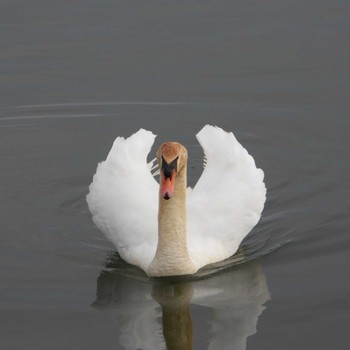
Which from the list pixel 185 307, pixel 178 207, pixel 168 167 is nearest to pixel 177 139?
pixel 178 207

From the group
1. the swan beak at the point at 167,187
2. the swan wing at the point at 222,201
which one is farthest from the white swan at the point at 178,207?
the swan beak at the point at 167,187

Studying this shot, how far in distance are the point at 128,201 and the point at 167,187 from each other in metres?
1.21

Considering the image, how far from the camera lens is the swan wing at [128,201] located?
10.5 m

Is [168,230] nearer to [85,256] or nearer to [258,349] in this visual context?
[85,256]

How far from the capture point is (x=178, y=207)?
1018 cm

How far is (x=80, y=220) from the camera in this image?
11.5 metres

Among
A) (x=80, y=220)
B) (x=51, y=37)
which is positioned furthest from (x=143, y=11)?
(x=80, y=220)

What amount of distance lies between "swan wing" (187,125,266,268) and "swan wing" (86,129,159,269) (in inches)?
14.2

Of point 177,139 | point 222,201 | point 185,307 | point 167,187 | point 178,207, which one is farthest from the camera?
point 177,139

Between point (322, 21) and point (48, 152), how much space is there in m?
4.59

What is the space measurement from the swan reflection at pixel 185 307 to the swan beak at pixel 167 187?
91 centimetres

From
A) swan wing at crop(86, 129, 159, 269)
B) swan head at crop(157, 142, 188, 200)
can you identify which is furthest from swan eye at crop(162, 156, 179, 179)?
swan wing at crop(86, 129, 159, 269)

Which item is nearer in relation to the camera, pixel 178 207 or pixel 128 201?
pixel 178 207

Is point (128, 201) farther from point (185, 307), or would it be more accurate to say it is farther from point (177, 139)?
point (177, 139)
